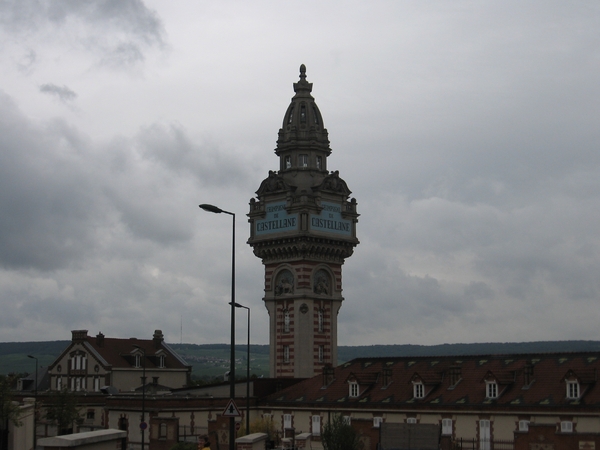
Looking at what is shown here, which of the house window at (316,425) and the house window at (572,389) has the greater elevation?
the house window at (572,389)

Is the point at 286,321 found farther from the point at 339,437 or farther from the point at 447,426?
the point at 339,437

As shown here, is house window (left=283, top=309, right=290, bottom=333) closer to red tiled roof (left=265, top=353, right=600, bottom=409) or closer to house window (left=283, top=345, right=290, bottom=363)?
house window (left=283, top=345, right=290, bottom=363)

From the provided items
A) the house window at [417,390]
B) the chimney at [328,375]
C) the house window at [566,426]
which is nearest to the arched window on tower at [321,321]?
the chimney at [328,375]

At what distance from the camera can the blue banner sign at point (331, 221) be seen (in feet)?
294

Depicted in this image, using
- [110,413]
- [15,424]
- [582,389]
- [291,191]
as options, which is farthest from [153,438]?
[582,389]

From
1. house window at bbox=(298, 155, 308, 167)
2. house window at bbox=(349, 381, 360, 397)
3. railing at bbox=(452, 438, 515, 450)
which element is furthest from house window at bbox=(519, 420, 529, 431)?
house window at bbox=(298, 155, 308, 167)

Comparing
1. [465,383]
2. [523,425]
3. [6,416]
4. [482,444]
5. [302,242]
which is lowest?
[482,444]

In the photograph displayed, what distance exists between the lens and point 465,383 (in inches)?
2655

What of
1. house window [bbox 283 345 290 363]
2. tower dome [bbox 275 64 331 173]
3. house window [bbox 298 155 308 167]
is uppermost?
tower dome [bbox 275 64 331 173]

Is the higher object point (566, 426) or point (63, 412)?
point (566, 426)

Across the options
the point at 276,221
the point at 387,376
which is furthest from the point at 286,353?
the point at 387,376

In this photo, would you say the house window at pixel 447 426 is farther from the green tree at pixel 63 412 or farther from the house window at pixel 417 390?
the green tree at pixel 63 412

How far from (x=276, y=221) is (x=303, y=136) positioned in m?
8.32

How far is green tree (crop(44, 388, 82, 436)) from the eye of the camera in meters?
90.2
